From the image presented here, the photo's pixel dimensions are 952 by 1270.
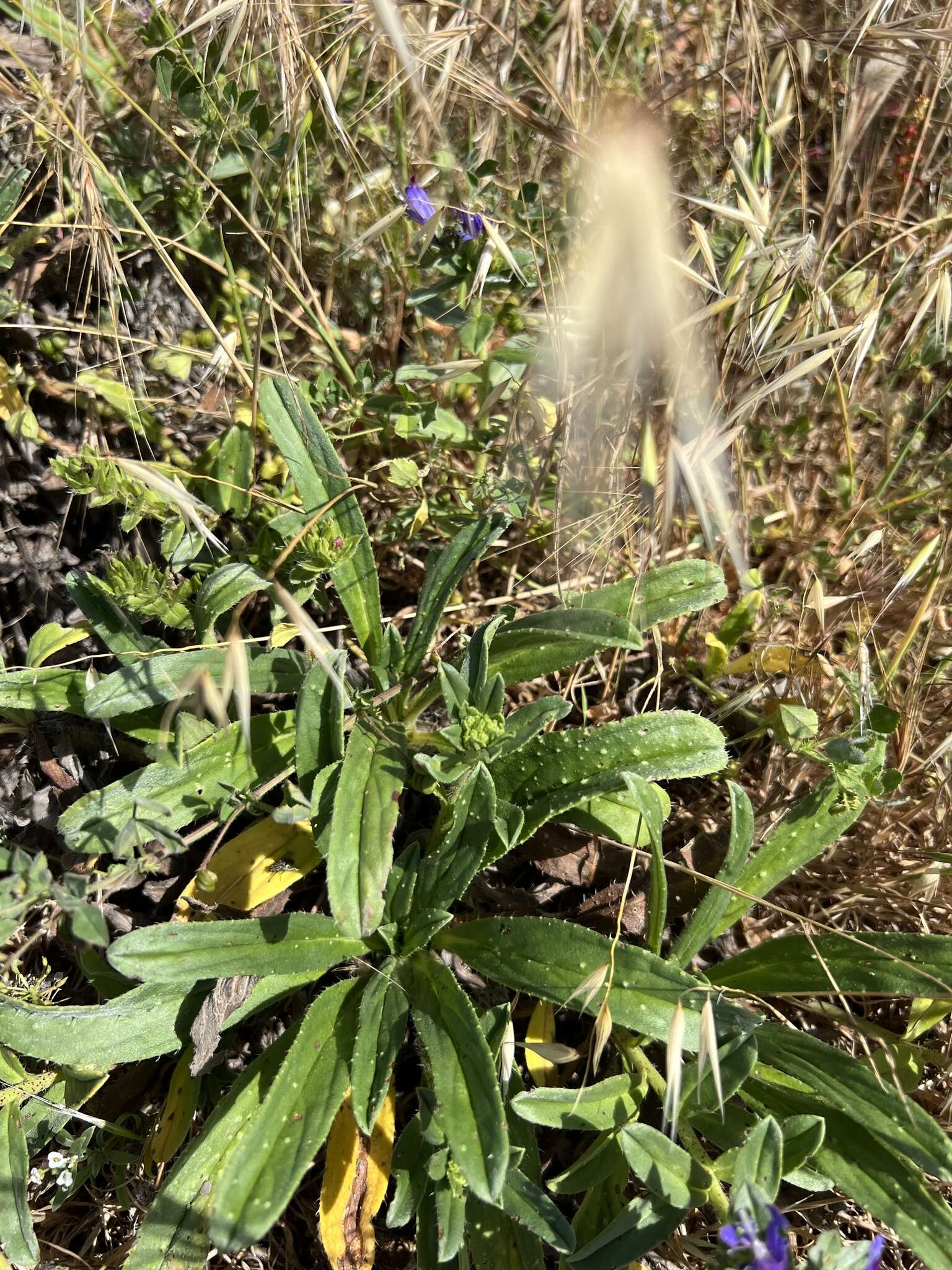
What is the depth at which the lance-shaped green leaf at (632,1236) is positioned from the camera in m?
1.48

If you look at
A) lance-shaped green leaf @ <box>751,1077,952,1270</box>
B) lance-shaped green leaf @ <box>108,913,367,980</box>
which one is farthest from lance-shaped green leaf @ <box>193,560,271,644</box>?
lance-shaped green leaf @ <box>751,1077,952,1270</box>

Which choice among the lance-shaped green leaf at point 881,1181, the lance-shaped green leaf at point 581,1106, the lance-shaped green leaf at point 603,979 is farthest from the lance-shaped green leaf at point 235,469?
the lance-shaped green leaf at point 881,1181

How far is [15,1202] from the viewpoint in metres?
1.68

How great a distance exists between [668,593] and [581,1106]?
938 millimetres

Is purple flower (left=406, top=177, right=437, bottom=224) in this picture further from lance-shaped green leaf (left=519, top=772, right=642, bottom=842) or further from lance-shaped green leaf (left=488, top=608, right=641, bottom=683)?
lance-shaped green leaf (left=519, top=772, right=642, bottom=842)

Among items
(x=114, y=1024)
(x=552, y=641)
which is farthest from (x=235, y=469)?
(x=114, y=1024)

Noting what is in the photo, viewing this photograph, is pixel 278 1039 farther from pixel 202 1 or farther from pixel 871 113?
pixel 871 113

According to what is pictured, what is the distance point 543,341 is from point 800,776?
1064mm

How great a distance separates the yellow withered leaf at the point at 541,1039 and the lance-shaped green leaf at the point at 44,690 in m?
1.04

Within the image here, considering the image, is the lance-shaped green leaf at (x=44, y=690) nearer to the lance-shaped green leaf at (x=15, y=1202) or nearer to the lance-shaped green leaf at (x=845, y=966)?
the lance-shaped green leaf at (x=15, y=1202)

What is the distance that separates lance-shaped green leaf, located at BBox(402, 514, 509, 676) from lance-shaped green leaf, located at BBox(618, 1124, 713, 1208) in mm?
929

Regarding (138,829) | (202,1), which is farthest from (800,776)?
(202,1)

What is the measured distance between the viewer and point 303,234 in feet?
7.89

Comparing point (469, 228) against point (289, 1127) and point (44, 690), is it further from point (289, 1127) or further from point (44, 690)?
point (289, 1127)
